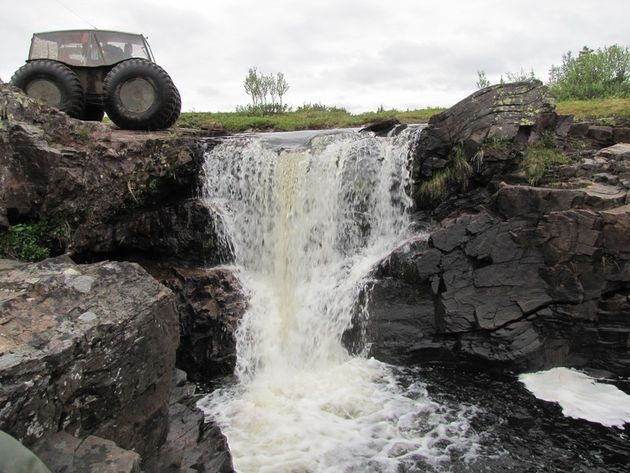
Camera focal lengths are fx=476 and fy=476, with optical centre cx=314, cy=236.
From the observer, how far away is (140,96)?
12422mm

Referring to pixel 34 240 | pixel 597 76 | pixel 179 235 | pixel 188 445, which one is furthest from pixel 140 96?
pixel 597 76

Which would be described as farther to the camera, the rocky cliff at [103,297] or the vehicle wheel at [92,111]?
the vehicle wheel at [92,111]

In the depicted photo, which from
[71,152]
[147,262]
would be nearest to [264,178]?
[147,262]

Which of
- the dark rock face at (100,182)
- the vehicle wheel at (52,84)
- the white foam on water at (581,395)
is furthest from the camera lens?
the vehicle wheel at (52,84)

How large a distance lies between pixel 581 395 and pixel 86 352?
8.28 m

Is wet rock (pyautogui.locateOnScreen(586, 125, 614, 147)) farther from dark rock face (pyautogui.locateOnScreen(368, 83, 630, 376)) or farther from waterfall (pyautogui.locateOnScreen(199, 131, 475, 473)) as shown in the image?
waterfall (pyautogui.locateOnScreen(199, 131, 475, 473))

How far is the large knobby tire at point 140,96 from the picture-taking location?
39.2 feet

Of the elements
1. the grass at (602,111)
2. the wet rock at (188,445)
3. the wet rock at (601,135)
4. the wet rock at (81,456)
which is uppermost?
the grass at (602,111)

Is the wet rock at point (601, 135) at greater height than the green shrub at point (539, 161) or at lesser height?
greater

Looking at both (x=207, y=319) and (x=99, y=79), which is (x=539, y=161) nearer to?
(x=207, y=319)

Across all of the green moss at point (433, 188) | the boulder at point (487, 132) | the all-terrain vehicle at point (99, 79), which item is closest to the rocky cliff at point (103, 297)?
the all-terrain vehicle at point (99, 79)

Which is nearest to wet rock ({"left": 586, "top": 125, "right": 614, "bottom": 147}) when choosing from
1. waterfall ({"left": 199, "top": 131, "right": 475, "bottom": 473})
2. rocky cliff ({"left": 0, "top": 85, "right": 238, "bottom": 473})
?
waterfall ({"left": 199, "top": 131, "right": 475, "bottom": 473})

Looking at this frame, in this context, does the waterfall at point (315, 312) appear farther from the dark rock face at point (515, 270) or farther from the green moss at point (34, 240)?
the green moss at point (34, 240)

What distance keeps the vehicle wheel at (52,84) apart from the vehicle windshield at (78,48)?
1215 millimetres
